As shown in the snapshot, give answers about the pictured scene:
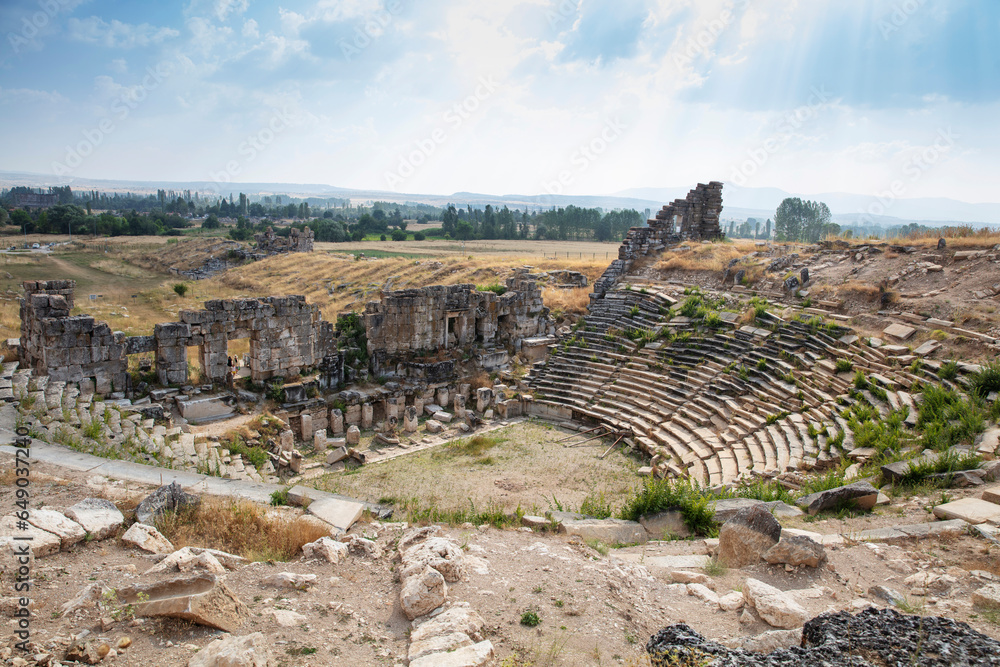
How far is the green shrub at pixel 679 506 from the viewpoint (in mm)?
8211

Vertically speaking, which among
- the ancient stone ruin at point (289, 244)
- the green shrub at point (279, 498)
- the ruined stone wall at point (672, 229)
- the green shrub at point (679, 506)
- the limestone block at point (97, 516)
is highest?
the ruined stone wall at point (672, 229)

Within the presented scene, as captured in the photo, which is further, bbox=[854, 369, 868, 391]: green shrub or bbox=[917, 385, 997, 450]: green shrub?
bbox=[854, 369, 868, 391]: green shrub

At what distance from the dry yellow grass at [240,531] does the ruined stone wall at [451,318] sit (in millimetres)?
11602

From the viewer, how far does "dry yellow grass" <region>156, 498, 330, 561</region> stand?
655cm

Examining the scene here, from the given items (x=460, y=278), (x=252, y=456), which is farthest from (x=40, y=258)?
(x=252, y=456)

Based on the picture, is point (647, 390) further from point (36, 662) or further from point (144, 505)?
point (36, 662)

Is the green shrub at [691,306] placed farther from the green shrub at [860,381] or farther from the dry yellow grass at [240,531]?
the dry yellow grass at [240,531]

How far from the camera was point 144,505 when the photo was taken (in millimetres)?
6875

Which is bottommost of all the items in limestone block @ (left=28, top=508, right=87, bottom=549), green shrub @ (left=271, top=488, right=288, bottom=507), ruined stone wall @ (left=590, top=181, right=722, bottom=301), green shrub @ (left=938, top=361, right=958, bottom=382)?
green shrub @ (left=271, top=488, right=288, bottom=507)

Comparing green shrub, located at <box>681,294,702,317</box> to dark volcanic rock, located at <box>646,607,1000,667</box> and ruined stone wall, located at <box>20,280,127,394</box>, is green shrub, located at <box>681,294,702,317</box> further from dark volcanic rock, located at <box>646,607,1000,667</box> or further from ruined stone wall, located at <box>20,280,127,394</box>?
ruined stone wall, located at <box>20,280,127,394</box>

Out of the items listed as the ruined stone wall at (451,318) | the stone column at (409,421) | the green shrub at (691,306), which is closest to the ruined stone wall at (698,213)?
the green shrub at (691,306)

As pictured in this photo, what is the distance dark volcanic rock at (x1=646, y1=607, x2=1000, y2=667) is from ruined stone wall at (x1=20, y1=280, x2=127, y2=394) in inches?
572

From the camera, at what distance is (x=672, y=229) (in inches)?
1045

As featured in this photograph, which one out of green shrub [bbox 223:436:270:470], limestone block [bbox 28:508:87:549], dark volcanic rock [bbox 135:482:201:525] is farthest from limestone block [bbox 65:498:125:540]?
green shrub [bbox 223:436:270:470]
